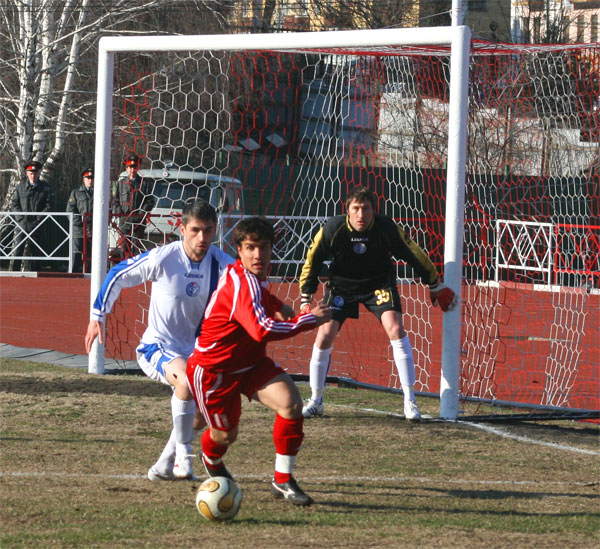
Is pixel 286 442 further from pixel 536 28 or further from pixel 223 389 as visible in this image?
pixel 536 28

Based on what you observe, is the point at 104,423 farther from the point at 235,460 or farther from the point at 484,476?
the point at 484,476

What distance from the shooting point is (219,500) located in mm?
5414

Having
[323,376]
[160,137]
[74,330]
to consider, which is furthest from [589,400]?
[74,330]

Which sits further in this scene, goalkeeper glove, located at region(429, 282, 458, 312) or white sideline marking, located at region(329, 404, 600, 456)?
goalkeeper glove, located at region(429, 282, 458, 312)

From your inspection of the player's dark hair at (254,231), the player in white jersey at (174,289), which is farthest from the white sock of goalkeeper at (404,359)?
the player's dark hair at (254,231)

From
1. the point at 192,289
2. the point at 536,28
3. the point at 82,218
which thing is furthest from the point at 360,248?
the point at 536,28

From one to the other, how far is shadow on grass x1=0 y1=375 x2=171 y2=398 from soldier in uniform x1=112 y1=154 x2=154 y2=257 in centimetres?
165

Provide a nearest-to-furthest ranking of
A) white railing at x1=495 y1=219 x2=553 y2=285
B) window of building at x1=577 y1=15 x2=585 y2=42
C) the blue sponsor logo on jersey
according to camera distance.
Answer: the blue sponsor logo on jersey
white railing at x1=495 y1=219 x2=553 y2=285
window of building at x1=577 y1=15 x2=585 y2=42

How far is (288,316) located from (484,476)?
179 centimetres

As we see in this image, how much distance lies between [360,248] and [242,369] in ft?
9.66

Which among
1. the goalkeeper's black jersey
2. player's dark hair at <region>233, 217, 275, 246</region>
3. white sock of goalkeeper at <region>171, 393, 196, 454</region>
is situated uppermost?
player's dark hair at <region>233, 217, 275, 246</region>

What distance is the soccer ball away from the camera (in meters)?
5.40

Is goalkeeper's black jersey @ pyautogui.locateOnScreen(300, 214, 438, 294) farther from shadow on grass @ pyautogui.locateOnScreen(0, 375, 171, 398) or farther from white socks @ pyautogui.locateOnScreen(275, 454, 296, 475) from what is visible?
white socks @ pyautogui.locateOnScreen(275, 454, 296, 475)

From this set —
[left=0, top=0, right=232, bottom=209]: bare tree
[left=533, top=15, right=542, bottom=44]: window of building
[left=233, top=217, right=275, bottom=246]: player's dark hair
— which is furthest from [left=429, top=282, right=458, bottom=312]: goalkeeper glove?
[left=533, top=15, right=542, bottom=44]: window of building
